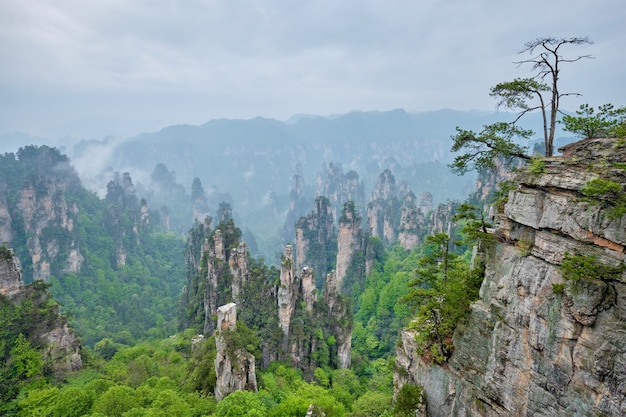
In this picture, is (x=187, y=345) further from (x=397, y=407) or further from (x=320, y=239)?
(x=320, y=239)

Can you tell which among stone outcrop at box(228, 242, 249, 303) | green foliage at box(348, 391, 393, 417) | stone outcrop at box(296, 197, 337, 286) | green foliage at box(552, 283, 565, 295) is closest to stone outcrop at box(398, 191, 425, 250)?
stone outcrop at box(296, 197, 337, 286)

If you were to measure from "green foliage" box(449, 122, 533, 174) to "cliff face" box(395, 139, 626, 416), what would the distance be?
1808 millimetres

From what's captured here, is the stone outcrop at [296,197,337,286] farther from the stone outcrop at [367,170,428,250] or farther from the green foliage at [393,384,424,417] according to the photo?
the green foliage at [393,384,424,417]

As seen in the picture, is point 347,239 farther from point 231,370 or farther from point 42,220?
point 42,220

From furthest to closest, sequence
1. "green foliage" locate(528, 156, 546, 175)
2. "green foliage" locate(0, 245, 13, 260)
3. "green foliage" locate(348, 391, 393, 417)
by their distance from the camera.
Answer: "green foliage" locate(0, 245, 13, 260) < "green foliage" locate(348, 391, 393, 417) < "green foliage" locate(528, 156, 546, 175)

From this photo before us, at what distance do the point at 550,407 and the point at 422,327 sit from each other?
16.9 ft

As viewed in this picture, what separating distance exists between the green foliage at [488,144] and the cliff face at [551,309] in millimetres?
1808

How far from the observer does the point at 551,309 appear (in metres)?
10.5

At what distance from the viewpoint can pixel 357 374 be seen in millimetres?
35656

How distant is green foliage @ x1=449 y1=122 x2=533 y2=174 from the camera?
13.8 m

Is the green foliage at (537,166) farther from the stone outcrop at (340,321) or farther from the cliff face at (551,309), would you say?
the stone outcrop at (340,321)

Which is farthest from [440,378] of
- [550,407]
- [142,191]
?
[142,191]

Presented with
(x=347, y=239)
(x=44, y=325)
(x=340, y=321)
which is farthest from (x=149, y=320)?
(x=340, y=321)

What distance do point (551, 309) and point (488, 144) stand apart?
633 cm
